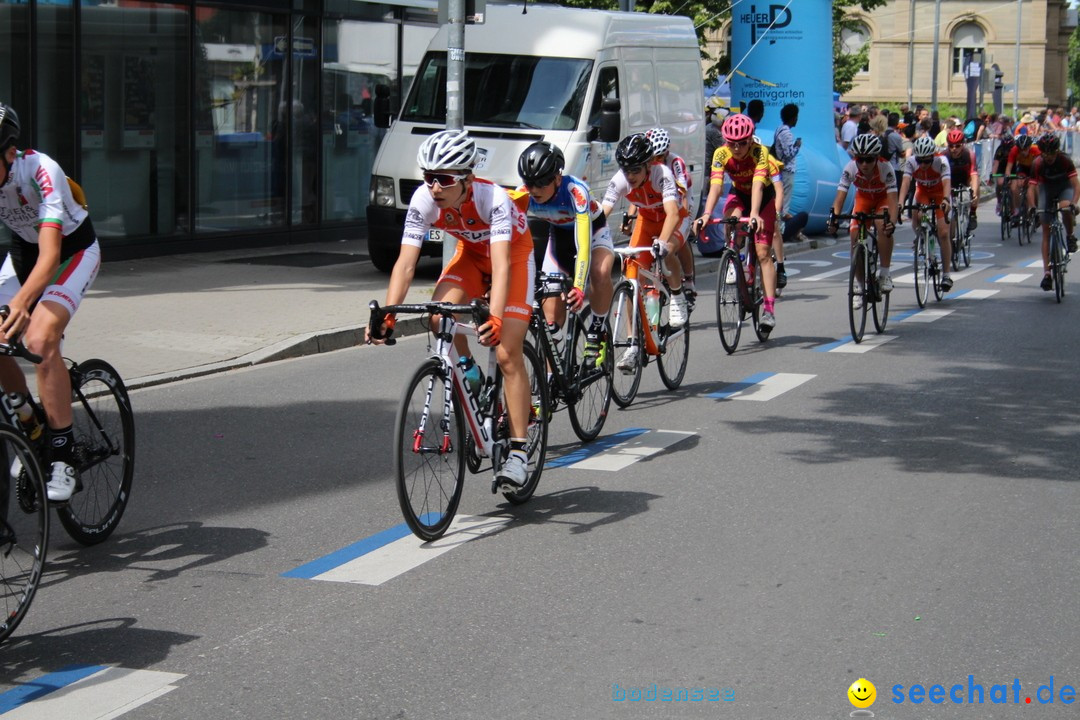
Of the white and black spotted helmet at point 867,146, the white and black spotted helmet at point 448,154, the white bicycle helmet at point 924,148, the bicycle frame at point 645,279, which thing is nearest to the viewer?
the white and black spotted helmet at point 448,154

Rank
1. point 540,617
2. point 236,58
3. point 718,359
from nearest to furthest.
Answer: point 540,617 < point 718,359 < point 236,58

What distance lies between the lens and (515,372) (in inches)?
259

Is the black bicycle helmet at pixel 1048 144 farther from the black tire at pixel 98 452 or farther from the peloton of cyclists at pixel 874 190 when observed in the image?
the black tire at pixel 98 452

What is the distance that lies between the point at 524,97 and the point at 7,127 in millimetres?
11208

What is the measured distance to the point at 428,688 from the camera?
4.57 m

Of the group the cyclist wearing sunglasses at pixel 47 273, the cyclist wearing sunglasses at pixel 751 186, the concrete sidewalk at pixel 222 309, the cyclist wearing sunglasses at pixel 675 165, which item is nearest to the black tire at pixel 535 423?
the cyclist wearing sunglasses at pixel 47 273

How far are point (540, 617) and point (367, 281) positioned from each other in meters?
10.9

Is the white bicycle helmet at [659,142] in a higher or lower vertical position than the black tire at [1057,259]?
higher

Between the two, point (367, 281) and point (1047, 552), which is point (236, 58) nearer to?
point (367, 281)

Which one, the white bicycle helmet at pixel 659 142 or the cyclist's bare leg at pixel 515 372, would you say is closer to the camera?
the cyclist's bare leg at pixel 515 372

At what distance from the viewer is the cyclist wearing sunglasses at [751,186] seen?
12.0 m

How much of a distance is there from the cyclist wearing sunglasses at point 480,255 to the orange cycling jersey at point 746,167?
18.0ft

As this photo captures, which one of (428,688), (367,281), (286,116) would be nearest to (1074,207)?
(367,281)

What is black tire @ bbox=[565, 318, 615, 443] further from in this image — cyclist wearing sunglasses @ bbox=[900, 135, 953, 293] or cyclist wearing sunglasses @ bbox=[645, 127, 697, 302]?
cyclist wearing sunglasses @ bbox=[900, 135, 953, 293]
